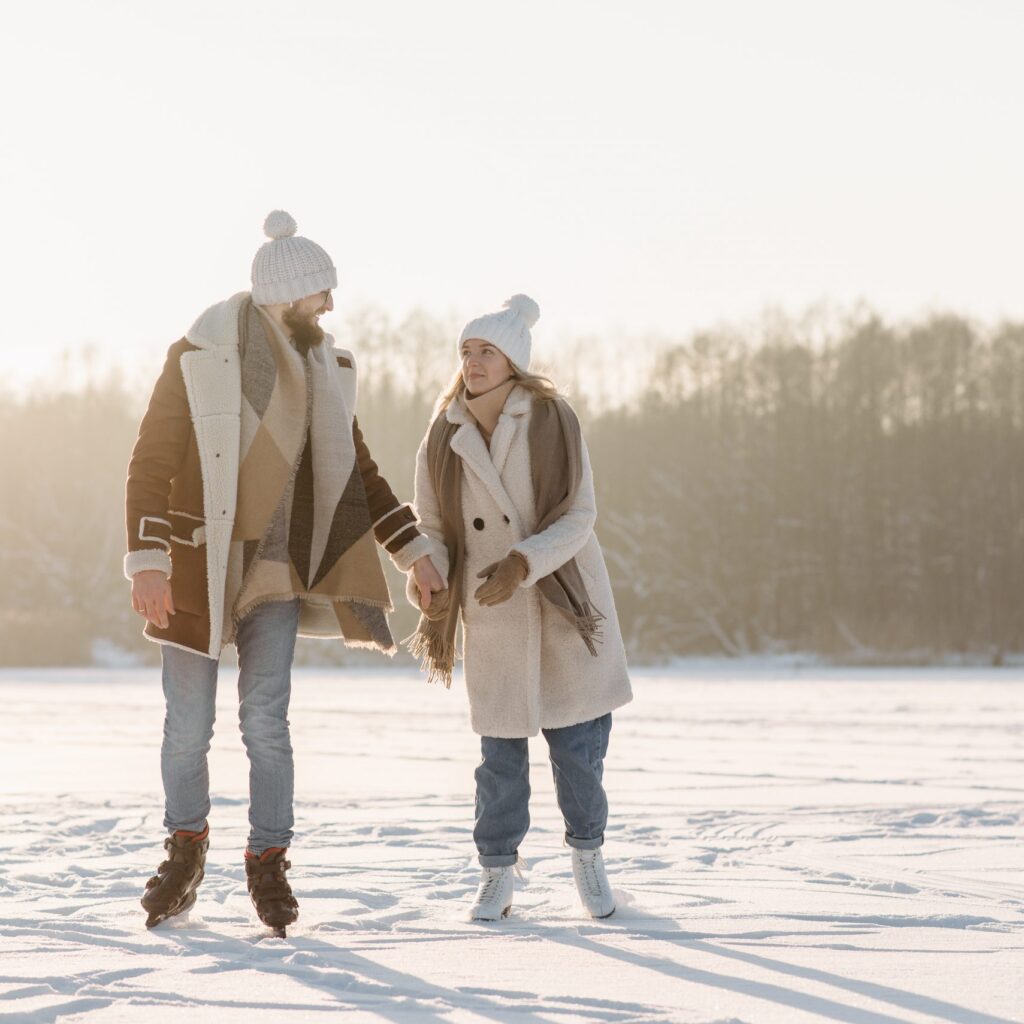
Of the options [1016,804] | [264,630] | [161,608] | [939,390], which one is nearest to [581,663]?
[264,630]

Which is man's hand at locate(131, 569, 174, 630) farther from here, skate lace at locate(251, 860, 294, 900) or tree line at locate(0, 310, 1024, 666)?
tree line at locate(0, 310, 1024, 666)

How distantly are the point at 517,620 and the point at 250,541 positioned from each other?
0.73 m

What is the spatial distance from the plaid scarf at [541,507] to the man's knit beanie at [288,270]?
19.7 inches

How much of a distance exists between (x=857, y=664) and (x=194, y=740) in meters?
21.5

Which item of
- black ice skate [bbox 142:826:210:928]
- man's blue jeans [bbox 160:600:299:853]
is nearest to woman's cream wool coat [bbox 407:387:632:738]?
man's blue jeans [bbox 160:600:299:853]

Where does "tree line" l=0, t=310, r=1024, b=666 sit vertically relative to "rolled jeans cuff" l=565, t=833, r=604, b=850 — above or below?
above

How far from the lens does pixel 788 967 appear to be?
3100mm

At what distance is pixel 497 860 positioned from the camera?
Result: 3.88 m

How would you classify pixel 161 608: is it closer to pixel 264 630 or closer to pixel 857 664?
pixel 264 630

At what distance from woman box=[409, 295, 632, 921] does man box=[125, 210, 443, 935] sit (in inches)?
10.7

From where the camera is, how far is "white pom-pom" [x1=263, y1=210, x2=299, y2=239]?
13.0 feet

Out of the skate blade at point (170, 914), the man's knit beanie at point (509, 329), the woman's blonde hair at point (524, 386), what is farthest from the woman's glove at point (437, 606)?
the skate blade at point (170, 914)

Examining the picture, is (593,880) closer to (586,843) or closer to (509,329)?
(586,843)

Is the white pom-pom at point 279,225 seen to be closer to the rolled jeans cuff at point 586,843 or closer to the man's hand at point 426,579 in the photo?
the man's hand at point 426,579
